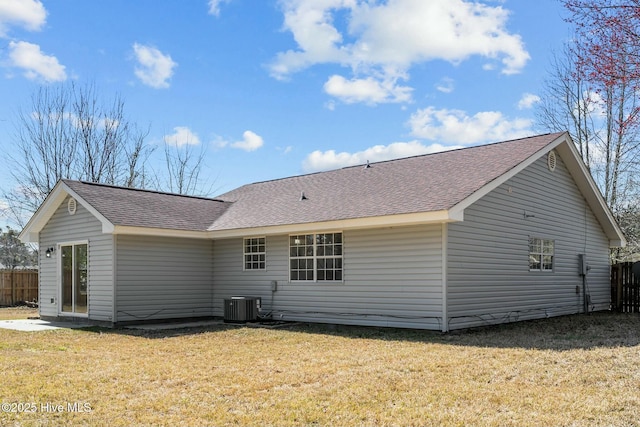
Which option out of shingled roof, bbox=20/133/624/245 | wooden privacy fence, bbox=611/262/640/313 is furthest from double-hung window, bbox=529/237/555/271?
wooden privacy fence, bbox=611/262/640/313

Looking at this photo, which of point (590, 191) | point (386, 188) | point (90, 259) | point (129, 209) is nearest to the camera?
point (386, 188)

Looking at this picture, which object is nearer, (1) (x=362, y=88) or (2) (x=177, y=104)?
(1) (x=362, y=88)

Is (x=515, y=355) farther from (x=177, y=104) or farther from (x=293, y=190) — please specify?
(x=177, y=104)

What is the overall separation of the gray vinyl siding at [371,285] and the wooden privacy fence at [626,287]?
9111 millimetres

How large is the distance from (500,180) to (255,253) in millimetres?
6463

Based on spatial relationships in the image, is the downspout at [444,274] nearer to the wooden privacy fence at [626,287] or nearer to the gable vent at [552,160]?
the gable vent at [552,160]

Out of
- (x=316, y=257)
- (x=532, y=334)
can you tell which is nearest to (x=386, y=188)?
(x=316, y=257)

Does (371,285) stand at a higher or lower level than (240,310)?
higher

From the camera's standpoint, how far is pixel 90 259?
14.4m

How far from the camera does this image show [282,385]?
6680 millimetres

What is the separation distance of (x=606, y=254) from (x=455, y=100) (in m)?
6.91

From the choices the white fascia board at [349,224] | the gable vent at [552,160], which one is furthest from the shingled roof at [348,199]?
Answer: the gable vent at [552,160]

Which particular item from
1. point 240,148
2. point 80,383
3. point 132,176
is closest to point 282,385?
point 80,383

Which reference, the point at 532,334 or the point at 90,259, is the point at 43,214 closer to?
the point at 90,259
